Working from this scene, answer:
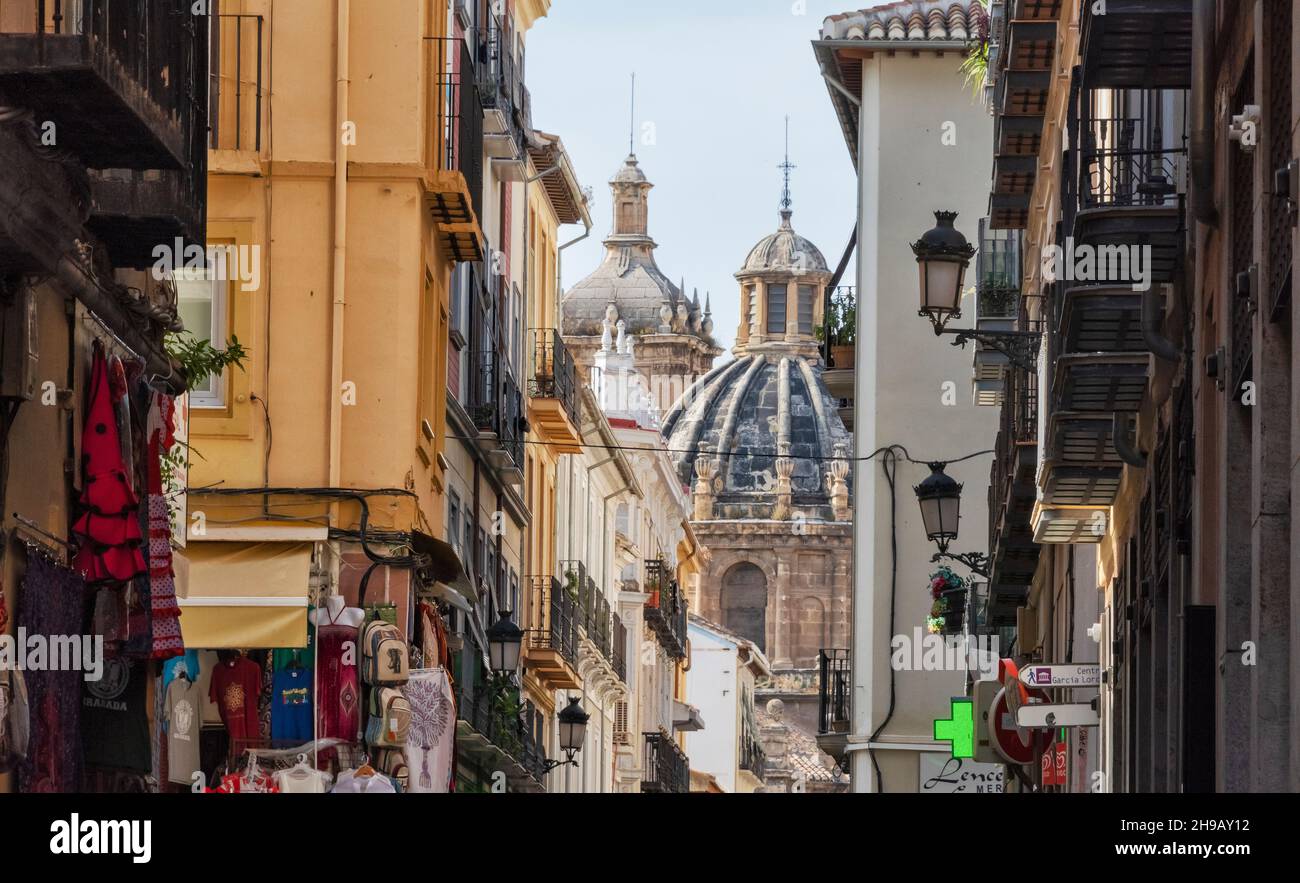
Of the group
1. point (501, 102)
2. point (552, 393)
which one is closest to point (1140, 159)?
point (501, 102)

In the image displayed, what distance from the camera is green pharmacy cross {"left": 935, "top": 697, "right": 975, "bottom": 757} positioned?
28781mm

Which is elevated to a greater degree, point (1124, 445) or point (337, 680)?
point (1124, 445)

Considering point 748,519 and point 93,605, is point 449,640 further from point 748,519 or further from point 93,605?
point 748,519

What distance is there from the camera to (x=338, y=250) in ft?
72.9

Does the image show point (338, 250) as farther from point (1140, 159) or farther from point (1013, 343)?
point (1140, 159)

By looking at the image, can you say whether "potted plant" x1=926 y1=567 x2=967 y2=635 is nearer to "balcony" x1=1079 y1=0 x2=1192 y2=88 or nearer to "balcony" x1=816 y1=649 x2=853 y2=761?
"balcony" x1=816 y1=649 x2=853 y2=761

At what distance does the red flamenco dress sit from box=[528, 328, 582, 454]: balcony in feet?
76.2

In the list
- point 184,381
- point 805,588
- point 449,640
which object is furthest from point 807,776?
point 184,381

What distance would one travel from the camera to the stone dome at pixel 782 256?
540 ft

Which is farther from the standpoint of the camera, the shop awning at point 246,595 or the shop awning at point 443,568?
the shop awning at point 443,568

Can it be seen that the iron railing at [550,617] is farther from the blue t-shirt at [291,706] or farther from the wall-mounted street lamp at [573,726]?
the blue t-shirt at [291,706]

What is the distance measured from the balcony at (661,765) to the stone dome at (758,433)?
89651mm

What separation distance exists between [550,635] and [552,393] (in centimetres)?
300

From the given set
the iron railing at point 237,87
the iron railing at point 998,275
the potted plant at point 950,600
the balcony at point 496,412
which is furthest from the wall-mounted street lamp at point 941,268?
the potted plant at point 950,600
